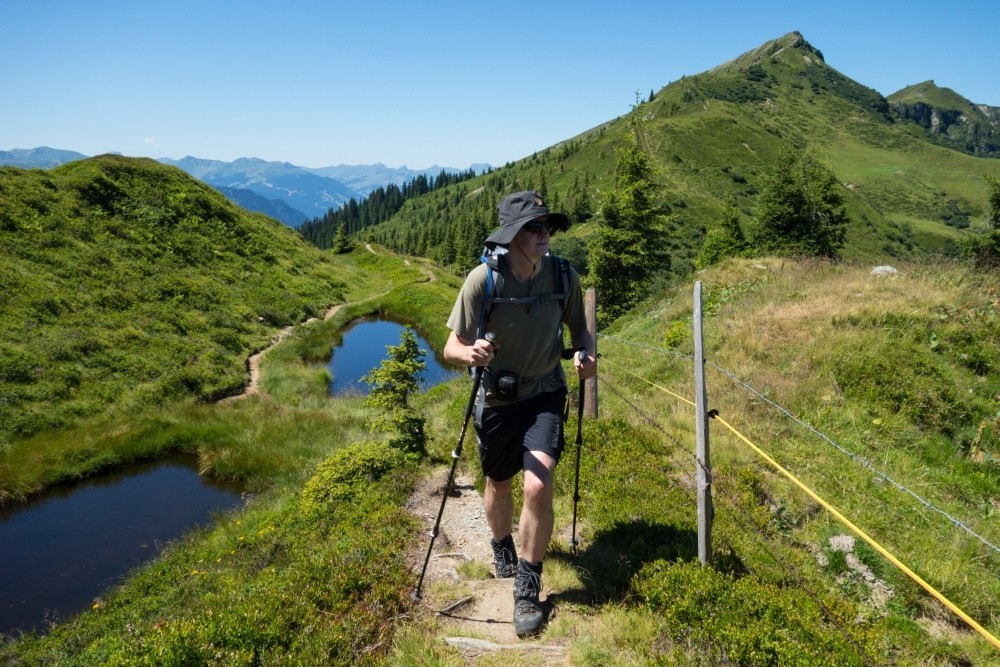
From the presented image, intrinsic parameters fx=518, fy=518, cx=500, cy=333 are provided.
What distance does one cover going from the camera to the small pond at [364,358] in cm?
2519

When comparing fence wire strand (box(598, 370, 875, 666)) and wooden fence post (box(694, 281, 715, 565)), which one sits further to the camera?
wooden fence post (box(694, 281, 715, 565))

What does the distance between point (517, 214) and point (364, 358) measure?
92.9ft

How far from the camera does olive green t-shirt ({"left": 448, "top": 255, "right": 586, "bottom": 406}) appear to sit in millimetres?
4191

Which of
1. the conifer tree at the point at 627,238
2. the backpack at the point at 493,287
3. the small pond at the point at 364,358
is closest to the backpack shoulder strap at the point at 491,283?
the backpack at the point at 493,287

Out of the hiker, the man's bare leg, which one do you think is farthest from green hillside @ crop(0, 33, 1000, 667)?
the hiker

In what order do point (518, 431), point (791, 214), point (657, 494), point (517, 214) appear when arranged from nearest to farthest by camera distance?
point (517, 214) → point (518, 431) → point (657, 494) → point (791, 214)

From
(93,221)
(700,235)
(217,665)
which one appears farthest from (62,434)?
(700,235)

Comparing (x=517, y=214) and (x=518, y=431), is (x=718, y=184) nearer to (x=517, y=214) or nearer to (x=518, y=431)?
(x=517, y=214)

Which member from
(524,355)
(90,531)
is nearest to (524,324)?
(524,355)

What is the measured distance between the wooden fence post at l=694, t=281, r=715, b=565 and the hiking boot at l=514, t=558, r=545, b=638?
5.08 ft

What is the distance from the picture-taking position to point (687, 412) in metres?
9.91

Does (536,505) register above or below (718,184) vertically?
below

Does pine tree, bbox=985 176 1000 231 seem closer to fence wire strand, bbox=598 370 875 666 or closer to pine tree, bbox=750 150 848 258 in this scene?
pine tree, bbox=750 150 848 258

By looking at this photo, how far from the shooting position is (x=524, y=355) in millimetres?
4348
